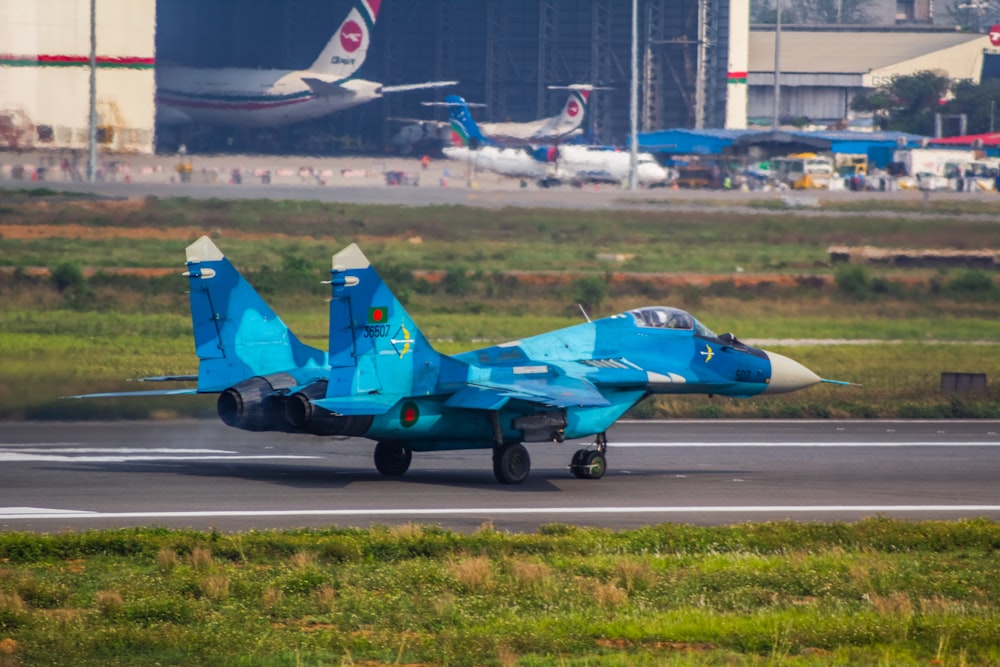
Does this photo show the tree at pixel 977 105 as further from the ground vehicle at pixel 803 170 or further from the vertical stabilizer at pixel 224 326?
the vertical stabilizer at pixel 224 326

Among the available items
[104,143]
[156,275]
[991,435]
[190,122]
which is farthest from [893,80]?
[991,435]

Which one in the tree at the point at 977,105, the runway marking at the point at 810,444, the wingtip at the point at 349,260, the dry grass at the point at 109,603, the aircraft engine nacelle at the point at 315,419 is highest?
the tree at the point at 977,105

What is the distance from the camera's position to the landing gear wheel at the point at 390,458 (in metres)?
22.7

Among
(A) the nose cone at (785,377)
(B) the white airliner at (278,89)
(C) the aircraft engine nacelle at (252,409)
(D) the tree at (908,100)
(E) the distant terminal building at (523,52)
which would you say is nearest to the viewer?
(C) the aircraft engine nacelle at (252,409)

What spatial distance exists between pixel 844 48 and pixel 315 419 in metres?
126

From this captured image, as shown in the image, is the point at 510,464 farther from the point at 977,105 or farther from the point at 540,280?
the point at 977,105

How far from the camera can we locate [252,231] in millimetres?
52469

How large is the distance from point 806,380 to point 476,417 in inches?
269

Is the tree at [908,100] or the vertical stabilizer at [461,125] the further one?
the tree at [908,100]

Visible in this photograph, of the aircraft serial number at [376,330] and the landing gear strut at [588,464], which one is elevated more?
the aircraft serial number at [376,330]

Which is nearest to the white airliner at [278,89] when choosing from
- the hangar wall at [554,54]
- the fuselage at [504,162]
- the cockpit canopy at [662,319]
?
the hangar wall at [554,54]

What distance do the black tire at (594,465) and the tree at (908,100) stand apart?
356ft

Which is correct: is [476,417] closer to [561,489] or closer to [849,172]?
[561,489]

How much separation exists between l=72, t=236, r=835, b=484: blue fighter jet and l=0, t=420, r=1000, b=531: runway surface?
3.08 feet
